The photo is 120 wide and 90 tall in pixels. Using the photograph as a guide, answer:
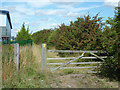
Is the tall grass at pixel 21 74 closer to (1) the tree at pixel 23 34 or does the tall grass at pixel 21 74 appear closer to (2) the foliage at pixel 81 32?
(2) the foliage at pixel 81 32

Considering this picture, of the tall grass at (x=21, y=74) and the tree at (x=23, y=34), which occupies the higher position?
the tree at (x=23, y=34)

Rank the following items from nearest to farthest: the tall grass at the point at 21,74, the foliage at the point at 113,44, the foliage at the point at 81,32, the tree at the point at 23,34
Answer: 1. the tall grass at the point at 21,74
2. the foliage at the point at 113,44
3. the foliage at the point at 81,32
4. the tree at the point at 23,34

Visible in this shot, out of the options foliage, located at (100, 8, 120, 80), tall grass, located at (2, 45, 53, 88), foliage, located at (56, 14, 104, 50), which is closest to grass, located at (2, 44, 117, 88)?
tall grass, located at (2, 45, 53, 88)

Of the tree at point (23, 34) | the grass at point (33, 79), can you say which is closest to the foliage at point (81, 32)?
the grass at point (33, 79)

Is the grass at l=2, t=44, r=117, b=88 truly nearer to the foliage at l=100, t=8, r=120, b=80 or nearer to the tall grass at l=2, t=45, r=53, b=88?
the tall grass at l=2, t=45, r=53, b=88

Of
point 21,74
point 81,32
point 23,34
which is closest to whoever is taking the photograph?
point 21,74

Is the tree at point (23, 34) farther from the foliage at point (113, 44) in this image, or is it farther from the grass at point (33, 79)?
the foliage at point (113, 44)

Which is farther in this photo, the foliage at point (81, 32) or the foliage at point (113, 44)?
the foliage at point (81, 32)

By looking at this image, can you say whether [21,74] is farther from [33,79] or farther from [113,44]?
[113,44]

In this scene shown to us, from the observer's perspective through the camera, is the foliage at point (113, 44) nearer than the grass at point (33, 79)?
No

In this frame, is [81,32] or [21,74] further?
[81,32]

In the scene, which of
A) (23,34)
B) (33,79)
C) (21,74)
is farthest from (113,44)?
(23,34)

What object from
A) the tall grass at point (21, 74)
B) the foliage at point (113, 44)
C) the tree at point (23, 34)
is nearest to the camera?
the tall grass at point (21, 74)

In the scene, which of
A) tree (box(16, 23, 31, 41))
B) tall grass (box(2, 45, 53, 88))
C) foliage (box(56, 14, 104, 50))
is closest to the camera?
tall grass (box(2, 45, 53, 88))
